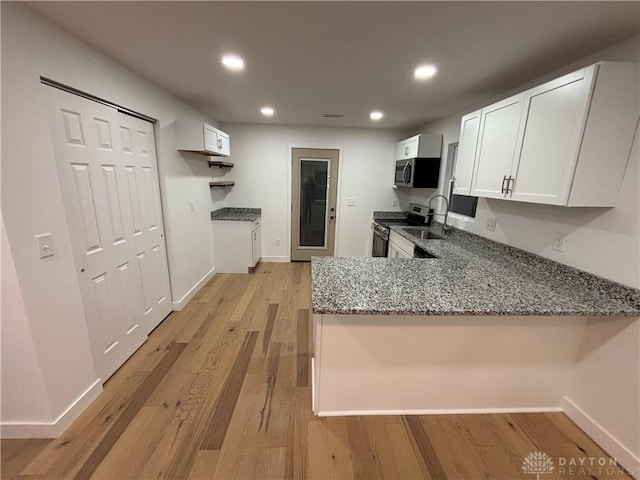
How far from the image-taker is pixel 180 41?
1.65 metres

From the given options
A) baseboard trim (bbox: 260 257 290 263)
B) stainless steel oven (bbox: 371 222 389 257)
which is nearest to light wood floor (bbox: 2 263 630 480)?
stainless steel oven (bbox: 371 222 389 257)

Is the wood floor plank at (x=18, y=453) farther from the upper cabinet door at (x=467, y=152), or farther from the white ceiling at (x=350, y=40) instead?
the upper cabinet door at (x=467, y=152)

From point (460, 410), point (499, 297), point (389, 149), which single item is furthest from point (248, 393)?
point (389, 149)

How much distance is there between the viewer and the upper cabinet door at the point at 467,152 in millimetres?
2305

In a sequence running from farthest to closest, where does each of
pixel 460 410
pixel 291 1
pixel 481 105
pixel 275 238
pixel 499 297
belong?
pixel 275 238
pixel 481 105
pixel 460 410
pixel 499 297
pixel 291 1

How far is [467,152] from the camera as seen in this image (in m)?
2.42

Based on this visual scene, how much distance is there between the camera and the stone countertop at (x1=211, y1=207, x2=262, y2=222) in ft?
13.3

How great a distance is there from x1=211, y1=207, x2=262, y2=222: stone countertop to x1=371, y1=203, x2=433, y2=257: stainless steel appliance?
2017 millimetres

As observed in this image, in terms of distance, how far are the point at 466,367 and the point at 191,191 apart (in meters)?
3.37

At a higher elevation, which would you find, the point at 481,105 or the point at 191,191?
the point at 481,105

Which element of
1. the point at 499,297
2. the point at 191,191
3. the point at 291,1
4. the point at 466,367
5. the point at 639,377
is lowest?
the point at 466,367

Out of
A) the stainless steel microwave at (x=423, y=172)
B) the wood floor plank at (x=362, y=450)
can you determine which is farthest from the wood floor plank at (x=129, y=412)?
the stainless steel microwave at (x=423, y=172)

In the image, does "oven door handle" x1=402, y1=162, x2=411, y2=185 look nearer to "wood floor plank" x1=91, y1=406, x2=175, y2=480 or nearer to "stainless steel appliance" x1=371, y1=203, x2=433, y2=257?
"stainless steel appliance" x1=371, y1=203, x2=433, y2=257

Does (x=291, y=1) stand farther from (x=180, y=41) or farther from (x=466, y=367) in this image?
(x=466, y=367)
